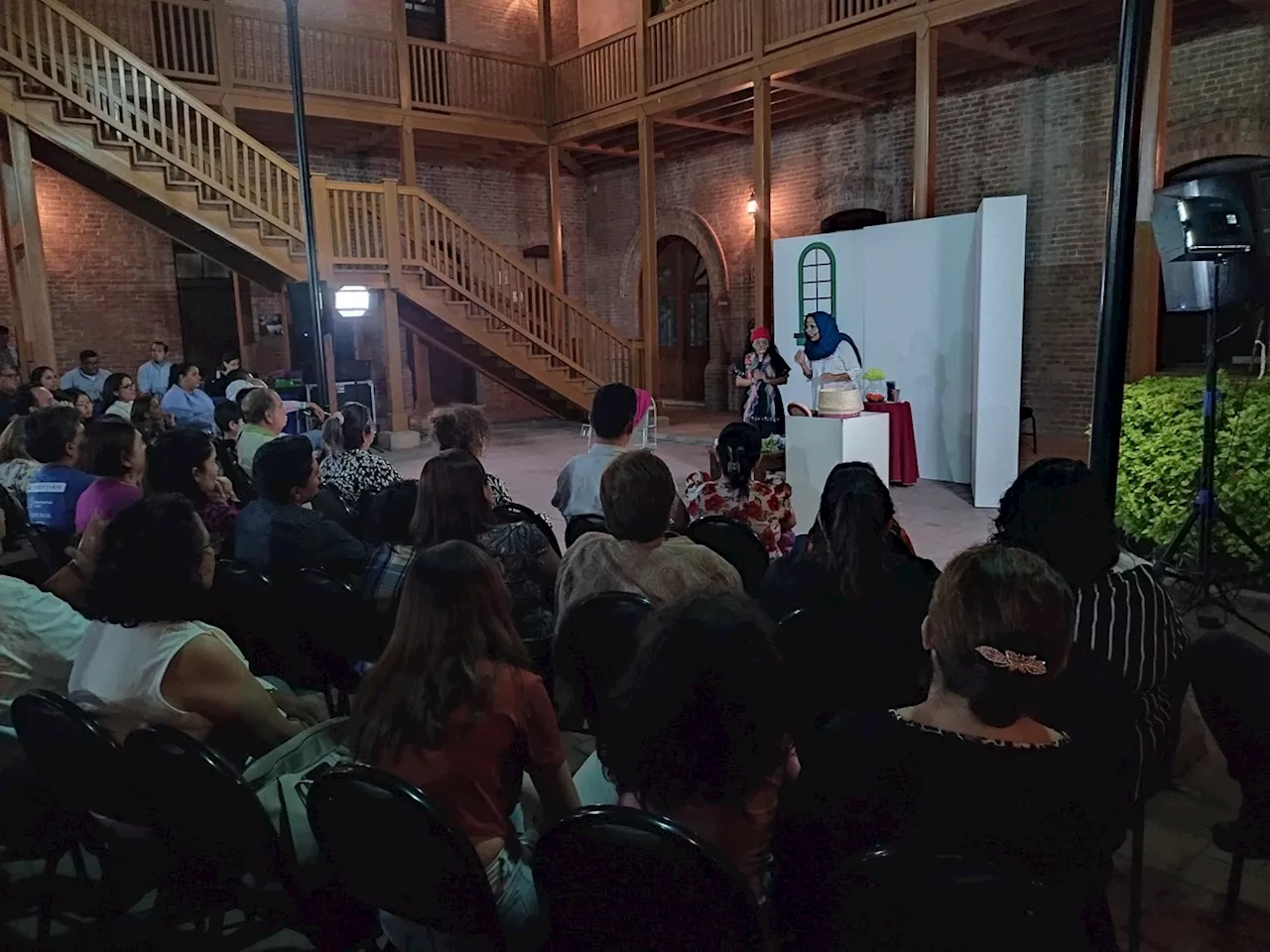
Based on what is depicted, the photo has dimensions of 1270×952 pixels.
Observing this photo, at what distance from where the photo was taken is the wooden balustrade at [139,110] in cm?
854

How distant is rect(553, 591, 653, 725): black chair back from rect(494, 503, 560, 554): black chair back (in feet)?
2.25

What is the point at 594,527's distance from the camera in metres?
3.37

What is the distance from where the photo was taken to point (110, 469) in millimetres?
3469

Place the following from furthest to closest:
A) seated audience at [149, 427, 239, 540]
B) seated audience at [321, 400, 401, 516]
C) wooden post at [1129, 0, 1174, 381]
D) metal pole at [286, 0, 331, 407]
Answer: metal pole at [286, 0, 331, 407]
wooden post at [1129, 0, 1174, 381]
seated audience at [321, 400, 401, 516]
seated audience at [149, 427, 239, 540]

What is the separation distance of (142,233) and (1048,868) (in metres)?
12.4

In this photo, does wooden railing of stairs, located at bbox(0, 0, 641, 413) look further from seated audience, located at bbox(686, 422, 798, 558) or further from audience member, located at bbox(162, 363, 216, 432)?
seated audience, located at bbox(686, 422, 798, 558)

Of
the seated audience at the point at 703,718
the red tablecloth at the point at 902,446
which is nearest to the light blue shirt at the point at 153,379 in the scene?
the red tablecloth at the point at 902,446

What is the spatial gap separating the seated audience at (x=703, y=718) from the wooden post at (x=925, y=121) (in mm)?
7791

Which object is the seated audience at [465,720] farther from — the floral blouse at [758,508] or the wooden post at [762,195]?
the wooden post at [762,195]

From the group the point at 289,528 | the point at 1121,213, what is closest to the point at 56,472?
the point at 289,528

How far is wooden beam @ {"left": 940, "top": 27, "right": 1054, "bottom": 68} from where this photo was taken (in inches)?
336

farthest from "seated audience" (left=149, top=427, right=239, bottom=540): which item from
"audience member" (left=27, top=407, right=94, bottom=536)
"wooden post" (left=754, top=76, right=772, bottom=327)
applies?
"wooden post" (left=754, top=76, right=772, bottom=327)

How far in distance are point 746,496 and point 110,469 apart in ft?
8.09

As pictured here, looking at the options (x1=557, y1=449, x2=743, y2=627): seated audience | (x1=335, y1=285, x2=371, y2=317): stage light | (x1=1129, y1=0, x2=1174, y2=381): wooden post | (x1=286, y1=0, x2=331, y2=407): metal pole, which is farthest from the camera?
(x1=335, y1=285, x2=371, y2=317): stage light
